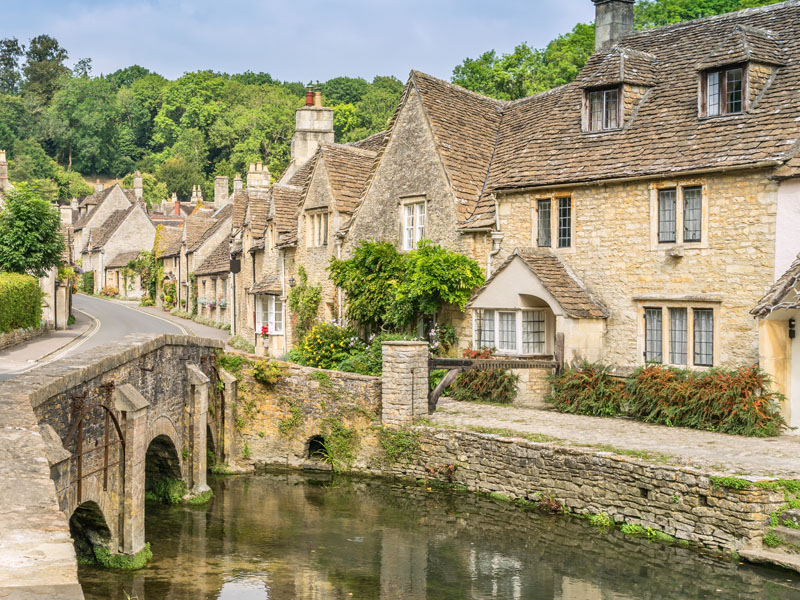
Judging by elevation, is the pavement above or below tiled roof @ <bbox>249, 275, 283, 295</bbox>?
below

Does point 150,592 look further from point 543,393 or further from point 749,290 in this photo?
point 749,290

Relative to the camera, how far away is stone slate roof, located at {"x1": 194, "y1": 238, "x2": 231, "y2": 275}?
46688 millimetres

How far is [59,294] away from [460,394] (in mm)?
24413

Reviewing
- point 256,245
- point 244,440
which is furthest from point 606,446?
point 256,245

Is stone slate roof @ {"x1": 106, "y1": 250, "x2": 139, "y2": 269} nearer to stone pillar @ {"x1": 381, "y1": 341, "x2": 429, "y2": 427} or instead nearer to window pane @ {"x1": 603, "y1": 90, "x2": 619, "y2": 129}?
stone pillar @ {"x1": 381, "y1": 341, "x2": 429, "y2": 427}

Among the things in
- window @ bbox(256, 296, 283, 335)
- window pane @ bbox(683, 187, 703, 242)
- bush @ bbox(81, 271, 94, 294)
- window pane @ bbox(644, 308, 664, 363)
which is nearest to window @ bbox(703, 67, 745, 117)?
window pane @ bbox(683, 187, 703, 242)

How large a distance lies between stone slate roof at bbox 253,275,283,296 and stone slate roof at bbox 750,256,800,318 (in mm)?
19964

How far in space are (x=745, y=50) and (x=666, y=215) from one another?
4111 millimetres

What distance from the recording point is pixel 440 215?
87.8 feet

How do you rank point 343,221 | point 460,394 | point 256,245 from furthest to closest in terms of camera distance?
point 256,245
point 343,221
point 460,394

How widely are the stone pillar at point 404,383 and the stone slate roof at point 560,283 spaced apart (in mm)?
3392

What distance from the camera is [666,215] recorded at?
2155cm

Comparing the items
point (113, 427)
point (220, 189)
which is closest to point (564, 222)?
point (113, 427)

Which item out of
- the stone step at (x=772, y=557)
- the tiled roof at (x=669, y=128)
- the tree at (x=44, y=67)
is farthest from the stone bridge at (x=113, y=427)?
the tree at (x=44, y=67)
